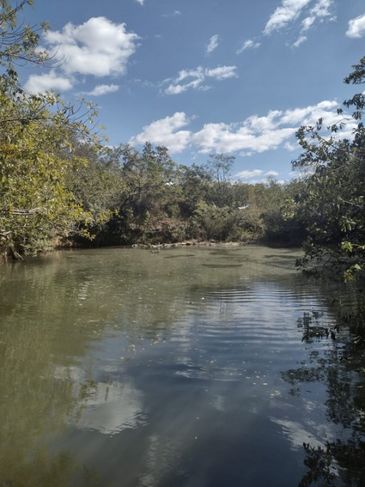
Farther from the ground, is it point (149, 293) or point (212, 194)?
point (212, 194)

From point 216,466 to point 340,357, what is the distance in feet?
16.1

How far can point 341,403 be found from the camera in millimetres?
6949

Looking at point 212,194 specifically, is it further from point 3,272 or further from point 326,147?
point 326,147

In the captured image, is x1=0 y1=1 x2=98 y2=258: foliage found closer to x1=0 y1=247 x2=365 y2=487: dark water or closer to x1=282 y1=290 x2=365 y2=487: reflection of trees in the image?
x1=0 y1=247 x2=365 y2=487: dark water

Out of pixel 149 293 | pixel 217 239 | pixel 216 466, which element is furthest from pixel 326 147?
pixel 217 239

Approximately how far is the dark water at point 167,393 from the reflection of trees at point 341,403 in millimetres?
42

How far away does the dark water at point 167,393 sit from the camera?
533 cm

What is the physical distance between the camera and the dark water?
533 cm

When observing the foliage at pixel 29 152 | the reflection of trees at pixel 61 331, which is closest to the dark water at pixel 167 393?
the reflection of trees at pixel 61 331

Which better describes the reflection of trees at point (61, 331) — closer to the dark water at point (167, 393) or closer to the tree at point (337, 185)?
the dark water at point (167, 393)

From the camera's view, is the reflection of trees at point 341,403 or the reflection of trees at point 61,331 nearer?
the reflection of trees at point 341,403

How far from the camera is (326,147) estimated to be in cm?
902

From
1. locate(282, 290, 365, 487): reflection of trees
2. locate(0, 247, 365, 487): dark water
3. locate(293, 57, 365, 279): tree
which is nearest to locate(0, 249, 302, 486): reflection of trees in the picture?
locate(0, 247, 365, 487): dark water

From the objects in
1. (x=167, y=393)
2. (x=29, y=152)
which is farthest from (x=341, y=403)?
(x=29, y=152)
